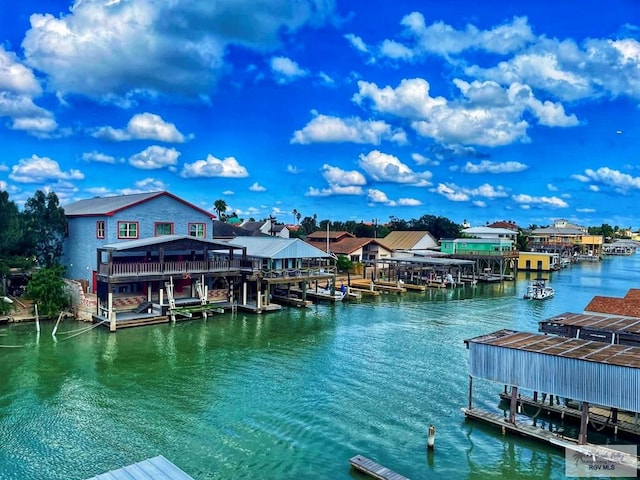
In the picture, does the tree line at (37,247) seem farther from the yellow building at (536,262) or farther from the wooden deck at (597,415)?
the yellow building at (536,262)

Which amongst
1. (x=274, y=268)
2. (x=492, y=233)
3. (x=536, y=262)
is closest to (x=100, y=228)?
(x=274, y=268)

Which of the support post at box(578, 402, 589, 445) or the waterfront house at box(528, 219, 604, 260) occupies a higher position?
the waterfront house at box(528, 219, 604, 260)

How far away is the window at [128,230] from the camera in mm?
35094

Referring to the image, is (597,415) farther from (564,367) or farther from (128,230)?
(128,230)

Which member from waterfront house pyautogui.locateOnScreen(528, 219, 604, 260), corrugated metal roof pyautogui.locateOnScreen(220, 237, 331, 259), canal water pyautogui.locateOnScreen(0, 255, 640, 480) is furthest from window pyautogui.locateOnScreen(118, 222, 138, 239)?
waterfront house pyautogui.locateOnScreen(528, 219, 604, 260)

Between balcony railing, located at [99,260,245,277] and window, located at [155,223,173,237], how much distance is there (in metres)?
5.11

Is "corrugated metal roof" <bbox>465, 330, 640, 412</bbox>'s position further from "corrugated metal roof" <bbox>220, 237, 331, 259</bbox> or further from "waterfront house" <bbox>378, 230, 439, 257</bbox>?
"waterfront house" <bbox>378, 230, 439, 257</bbox>

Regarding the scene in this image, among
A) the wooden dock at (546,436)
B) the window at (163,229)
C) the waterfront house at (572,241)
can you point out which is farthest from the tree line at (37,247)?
the waterfront house at (572,241)

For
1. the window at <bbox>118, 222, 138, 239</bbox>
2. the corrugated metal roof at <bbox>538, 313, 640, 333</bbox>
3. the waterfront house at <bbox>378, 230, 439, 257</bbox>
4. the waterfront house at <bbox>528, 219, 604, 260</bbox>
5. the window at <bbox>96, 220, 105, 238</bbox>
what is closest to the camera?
the corrugated metal roof at <bbox>538, 313, 640, 333</bbox>

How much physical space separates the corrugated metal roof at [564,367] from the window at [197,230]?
27309 mm

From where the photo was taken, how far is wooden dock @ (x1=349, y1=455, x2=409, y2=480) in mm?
12695

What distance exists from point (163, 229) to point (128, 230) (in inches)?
109

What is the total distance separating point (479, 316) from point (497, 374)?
2239 cm

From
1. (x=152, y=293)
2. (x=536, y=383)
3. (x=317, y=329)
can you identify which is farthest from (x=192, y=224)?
(x=536, y=383)
